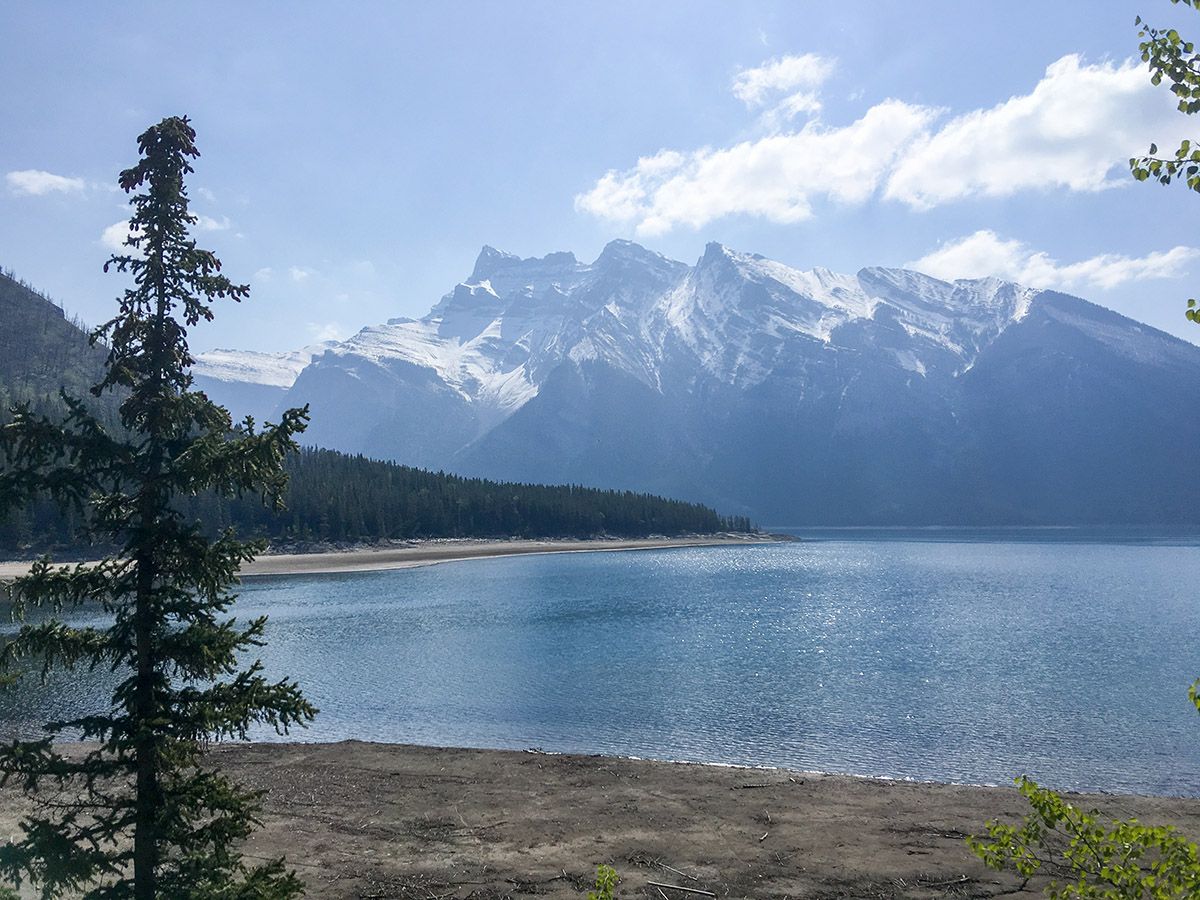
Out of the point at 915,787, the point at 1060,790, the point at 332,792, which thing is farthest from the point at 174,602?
the point at 1060,790

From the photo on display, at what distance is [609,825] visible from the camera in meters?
20.8

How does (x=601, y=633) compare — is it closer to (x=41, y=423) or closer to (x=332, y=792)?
(x=332, y=792)

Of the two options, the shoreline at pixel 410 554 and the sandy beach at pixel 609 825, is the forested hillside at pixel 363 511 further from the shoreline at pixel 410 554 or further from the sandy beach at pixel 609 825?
the sandy beach at pixel 609 825

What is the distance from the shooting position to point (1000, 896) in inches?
647

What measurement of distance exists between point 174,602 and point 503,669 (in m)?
40.9

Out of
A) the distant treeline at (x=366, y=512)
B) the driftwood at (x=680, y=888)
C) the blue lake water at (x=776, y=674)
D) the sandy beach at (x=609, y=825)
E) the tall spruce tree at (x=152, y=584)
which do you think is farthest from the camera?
the distant treeline at (x=366, y=512)

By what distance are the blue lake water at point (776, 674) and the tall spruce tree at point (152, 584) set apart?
23.3m

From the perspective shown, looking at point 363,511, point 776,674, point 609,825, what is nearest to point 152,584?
point 609,825

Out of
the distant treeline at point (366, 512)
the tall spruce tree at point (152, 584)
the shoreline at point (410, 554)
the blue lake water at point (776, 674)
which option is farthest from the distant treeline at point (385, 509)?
the tall spruce tree at point (152, 584)

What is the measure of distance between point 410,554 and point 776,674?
119 meters

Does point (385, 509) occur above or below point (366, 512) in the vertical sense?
above

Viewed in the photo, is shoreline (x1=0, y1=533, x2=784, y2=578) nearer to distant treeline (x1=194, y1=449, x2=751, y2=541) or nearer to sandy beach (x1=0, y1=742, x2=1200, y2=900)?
distant treeline (x1=194, y1=449, x2=751, y2=541)

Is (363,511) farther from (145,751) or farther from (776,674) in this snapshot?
(145,751)

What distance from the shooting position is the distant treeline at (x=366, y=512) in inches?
5049
